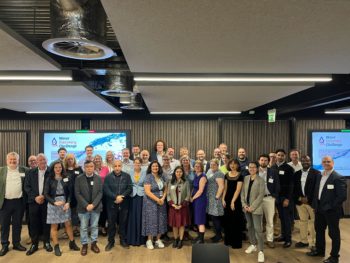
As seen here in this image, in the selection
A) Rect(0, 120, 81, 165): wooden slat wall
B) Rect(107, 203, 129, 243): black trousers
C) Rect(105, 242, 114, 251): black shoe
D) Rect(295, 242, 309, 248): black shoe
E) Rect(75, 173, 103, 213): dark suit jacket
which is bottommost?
Rect(295, 242, 309, 248): black shoe

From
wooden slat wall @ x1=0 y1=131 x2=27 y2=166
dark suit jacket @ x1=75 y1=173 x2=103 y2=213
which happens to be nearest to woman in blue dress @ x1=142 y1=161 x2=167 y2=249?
dark suit jacket @ x1=75 y1=173 x2=103 y2=213

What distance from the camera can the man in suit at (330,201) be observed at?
4148 mm

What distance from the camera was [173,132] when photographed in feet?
27.2

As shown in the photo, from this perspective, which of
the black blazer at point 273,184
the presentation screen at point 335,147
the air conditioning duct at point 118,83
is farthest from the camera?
the presentation screen at point 335,147

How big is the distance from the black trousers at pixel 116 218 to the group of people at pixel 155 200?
0.05ft

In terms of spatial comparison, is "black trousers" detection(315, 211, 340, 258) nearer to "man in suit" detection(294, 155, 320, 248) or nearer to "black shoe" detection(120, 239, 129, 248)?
"man in suit" detection(294, 155, 320, 248)

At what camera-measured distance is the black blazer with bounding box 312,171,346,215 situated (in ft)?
13.5

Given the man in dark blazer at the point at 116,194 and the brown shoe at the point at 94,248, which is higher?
the man in dark blazer at the point at 116,194

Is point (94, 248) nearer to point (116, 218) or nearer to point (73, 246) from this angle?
point (73, 246)

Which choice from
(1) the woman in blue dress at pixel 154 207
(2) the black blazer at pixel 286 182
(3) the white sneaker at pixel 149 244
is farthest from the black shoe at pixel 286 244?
(3) the white sneaker at pixel 149 244

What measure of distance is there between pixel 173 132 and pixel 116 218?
371 centimetres

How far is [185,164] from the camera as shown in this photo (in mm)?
5270

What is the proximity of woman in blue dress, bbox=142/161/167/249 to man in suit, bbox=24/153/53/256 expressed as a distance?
160cm

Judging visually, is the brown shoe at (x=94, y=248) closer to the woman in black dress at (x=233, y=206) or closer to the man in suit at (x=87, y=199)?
the man in suit at (x=87, y=199)
